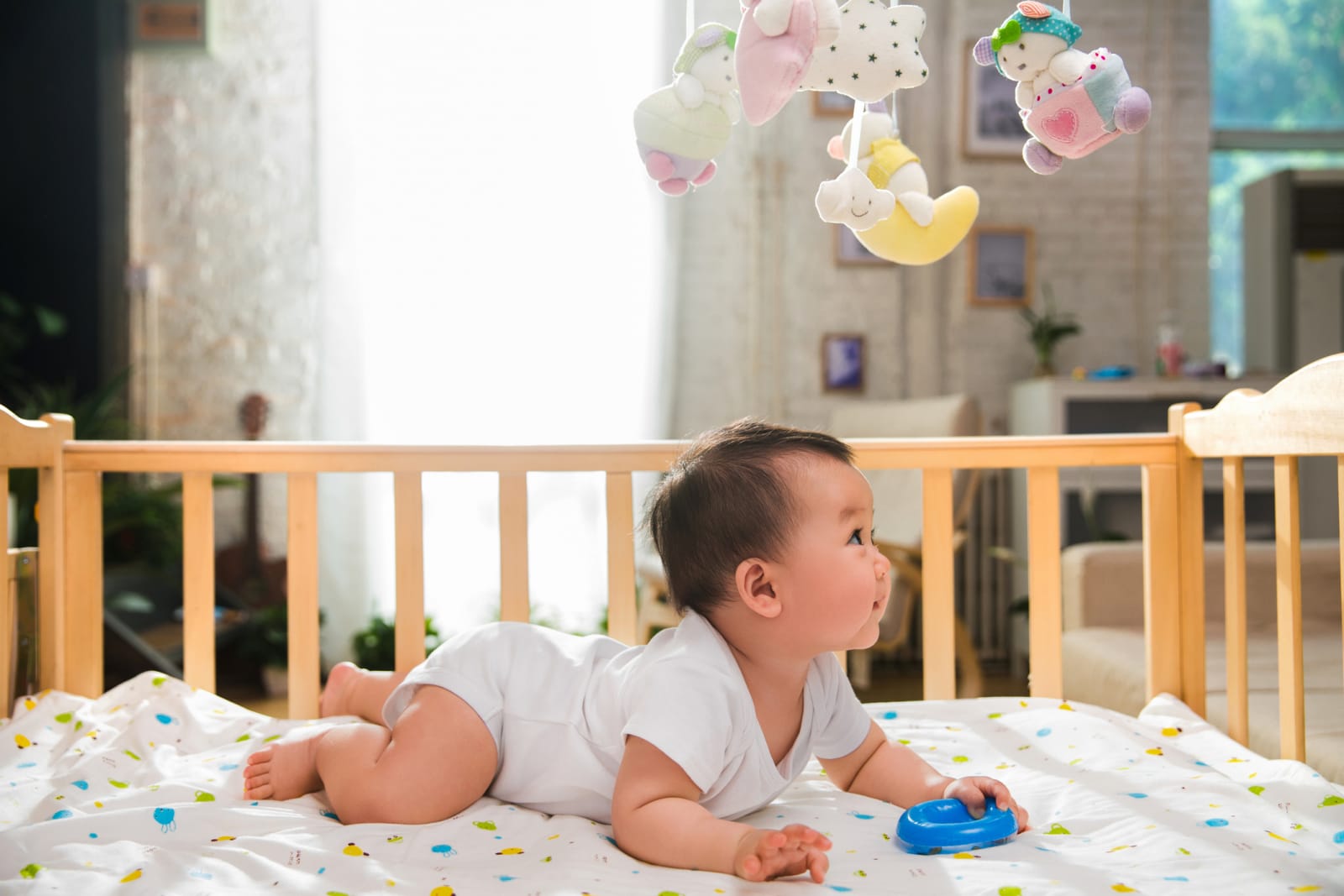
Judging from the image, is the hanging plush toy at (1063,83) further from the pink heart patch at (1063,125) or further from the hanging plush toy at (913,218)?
the hanging plush toy at (913,218)

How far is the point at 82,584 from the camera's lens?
154cm

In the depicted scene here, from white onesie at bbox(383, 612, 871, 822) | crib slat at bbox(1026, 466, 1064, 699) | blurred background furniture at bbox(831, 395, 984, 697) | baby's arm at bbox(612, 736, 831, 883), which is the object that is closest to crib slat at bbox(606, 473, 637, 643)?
white onesie at bbox(383, 612, 871, 822)

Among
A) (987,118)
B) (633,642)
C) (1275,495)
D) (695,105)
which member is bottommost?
(633,642)

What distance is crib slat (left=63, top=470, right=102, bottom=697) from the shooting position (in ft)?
5.02

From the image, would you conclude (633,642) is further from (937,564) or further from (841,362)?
(841,362)

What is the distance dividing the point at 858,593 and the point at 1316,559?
5.60ft

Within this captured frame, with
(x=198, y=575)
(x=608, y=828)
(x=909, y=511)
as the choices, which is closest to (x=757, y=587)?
(x=608, y=828)

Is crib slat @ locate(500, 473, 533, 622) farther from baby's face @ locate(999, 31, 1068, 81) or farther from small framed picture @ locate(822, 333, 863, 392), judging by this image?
small framed picture @ locate(822, 333, 863, 392)

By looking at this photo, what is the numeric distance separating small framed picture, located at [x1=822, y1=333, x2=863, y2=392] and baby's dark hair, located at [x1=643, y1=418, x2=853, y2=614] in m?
2.72

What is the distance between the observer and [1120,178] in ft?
12.5

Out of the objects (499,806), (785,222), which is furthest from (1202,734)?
(785,222)

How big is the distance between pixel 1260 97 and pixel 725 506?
411cm

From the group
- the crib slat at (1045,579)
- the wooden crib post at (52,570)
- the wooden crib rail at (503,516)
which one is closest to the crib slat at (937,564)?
the wooden crib rail at (503,516)

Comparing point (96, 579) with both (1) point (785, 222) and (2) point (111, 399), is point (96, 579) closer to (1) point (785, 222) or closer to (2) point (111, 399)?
(2) point (111, 399)
